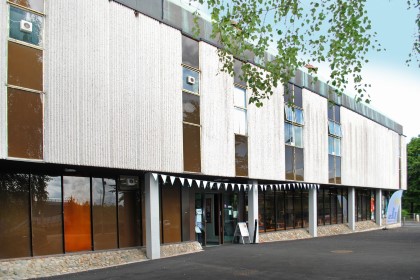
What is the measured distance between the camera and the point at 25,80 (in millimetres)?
12344

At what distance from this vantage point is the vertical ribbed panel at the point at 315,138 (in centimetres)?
2734

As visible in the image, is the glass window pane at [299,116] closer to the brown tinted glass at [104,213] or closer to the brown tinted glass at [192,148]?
the brown tinted glass at [192,148]

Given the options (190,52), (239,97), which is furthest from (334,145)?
(190,52)

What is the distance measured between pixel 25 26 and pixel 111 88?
321 cm

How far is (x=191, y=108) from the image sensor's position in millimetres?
18266

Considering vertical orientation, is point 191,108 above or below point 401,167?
above

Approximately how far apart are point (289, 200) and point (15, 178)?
59.4 ft

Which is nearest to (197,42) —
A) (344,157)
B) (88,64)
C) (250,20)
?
(88,64)

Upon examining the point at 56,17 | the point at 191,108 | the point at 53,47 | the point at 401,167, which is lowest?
the point at 401,167

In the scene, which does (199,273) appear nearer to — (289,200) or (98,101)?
(98,101)

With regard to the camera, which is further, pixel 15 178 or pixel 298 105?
pixel 298 105

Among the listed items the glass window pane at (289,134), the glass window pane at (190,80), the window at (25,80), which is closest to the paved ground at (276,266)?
the window at (25,80)

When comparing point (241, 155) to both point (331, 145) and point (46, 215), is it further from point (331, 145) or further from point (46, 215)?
point (331, 145)

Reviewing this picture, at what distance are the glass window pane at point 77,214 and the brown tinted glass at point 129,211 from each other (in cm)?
144
